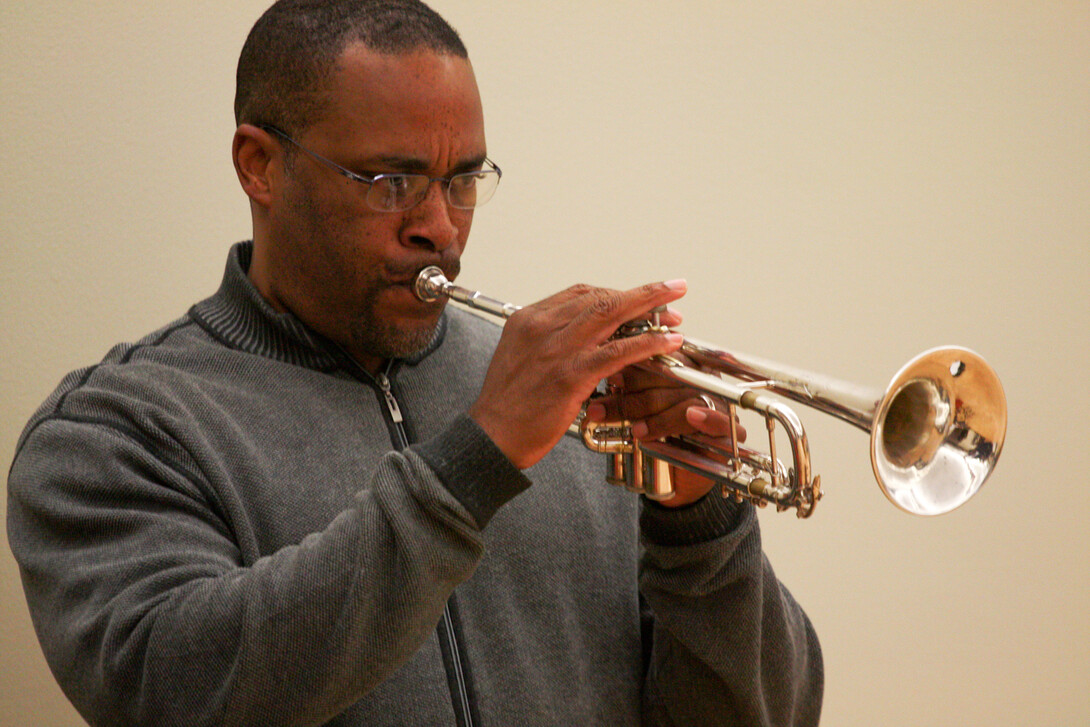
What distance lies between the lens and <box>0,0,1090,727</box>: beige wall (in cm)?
196

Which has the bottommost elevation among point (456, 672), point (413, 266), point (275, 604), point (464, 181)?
point (456, 672)

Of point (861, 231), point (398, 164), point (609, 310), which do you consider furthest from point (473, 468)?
point (861, 231)

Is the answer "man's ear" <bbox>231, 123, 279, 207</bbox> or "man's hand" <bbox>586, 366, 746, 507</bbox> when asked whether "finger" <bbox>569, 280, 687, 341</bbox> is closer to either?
"man's hand" <bbox>586, 366, 746, 507</bbox>

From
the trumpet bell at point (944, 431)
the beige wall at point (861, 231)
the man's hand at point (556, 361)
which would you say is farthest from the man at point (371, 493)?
the beige wall at point (861, 231)

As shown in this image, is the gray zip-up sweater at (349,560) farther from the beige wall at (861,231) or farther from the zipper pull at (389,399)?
the beige wall at (861,231)

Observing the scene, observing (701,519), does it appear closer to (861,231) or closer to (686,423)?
(686,423)

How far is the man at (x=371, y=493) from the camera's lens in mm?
971

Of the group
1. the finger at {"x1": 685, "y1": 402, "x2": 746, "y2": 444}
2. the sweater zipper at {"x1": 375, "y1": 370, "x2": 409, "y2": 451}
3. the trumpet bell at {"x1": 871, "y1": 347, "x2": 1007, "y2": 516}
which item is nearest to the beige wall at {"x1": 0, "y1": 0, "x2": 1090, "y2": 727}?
the sweater zipper at {"x1": 375, "y1": 370, "x2": 409, "y2": 451}

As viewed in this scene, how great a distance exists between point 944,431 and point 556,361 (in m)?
0.37

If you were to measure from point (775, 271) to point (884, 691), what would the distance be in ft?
2.81

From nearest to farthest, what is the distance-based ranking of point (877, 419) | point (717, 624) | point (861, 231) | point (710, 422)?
point (877, 419), point (710, 422), point (717, 624), point (861, 231)

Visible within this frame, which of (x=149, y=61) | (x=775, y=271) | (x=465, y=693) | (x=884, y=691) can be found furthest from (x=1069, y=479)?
(x=149, y=61)

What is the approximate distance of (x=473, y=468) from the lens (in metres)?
0.98

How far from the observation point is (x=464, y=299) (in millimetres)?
1270
